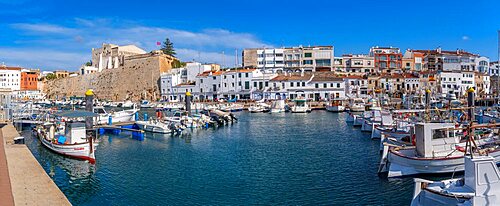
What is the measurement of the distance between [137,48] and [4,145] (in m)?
96.5

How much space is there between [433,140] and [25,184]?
54.1ft

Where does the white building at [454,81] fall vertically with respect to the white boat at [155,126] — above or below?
above

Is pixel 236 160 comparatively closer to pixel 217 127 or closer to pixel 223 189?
pixel 223 189

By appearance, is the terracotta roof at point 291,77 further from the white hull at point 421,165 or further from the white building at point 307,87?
the white hull at point 421,165

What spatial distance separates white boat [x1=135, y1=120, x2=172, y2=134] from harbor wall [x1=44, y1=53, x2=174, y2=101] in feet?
182

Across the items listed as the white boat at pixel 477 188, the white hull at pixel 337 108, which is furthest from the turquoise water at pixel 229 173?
the white hull at pixel 337 108

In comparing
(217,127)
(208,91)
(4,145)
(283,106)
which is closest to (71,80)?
(208,91)

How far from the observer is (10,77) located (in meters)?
114

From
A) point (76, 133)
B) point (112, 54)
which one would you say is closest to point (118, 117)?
point (76, 133)

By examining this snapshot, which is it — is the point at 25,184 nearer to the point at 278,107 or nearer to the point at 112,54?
the point at 278,107

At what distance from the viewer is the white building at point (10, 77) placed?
112125 mm

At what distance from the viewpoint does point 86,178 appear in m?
18.5

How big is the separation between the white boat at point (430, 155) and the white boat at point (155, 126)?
2118 centimetres

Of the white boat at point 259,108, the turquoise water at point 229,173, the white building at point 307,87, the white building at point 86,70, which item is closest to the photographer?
the turquoise water at point 229,173
